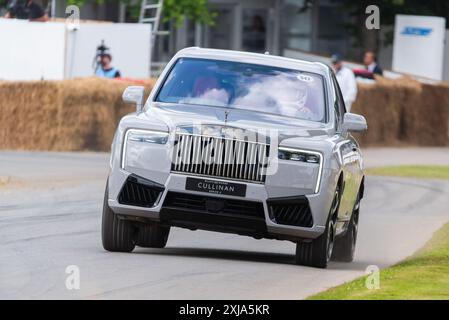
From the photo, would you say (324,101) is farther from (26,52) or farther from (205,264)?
(26,52)

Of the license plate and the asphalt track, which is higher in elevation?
the license plate

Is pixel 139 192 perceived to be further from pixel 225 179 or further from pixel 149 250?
pixel 149 250

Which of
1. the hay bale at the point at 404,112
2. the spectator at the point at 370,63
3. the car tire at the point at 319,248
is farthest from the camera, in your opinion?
the hay bale at the point at 404,112

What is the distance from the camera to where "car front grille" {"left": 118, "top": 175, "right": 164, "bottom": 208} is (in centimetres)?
1255

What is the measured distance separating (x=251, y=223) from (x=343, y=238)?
7.22 ft

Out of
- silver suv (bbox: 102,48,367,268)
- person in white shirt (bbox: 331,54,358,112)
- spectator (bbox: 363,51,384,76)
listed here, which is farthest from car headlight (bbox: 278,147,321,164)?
spectator (bbox: 363,51,384,76)

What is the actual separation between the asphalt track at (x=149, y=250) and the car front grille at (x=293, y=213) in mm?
380

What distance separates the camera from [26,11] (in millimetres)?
31172

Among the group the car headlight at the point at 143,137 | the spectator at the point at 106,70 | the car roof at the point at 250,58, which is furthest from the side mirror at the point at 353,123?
the spectator at the point at 106,70

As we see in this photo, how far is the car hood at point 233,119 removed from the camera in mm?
12648

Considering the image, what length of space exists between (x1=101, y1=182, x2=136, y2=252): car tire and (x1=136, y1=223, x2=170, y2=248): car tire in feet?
1.39

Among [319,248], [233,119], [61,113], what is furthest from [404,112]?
[233,119]

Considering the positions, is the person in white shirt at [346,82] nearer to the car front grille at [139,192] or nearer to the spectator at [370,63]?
the spectator at [370,63]

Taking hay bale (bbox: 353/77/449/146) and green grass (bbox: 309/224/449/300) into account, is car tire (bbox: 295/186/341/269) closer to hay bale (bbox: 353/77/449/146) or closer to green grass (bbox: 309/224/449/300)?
green grass (bbox: 309/224/449/300)
